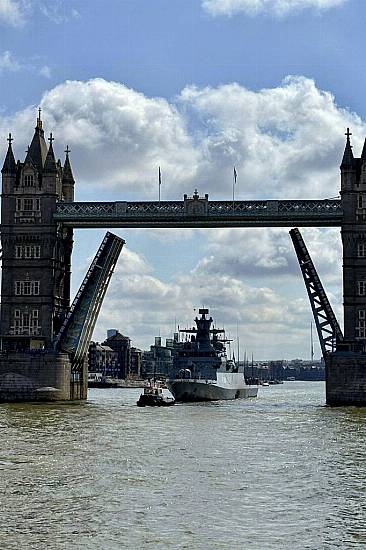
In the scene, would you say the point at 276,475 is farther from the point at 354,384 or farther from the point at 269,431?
the point at 354,384

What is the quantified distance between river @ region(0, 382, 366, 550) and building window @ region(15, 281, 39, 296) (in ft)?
92.9

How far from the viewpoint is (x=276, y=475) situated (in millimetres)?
34094

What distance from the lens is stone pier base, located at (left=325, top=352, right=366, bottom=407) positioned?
76125mm

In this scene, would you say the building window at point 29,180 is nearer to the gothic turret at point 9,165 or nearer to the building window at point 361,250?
the gothic turret at point 9,165

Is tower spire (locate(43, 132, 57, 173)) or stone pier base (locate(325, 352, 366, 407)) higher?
tower spire (locate(43, 132, 57, 173))

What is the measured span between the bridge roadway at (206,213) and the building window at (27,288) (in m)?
5.84

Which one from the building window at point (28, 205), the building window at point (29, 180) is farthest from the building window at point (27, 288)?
the building window at point (29, 180)

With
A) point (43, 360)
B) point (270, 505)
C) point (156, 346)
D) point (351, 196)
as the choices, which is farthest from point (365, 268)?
point (156, 346)

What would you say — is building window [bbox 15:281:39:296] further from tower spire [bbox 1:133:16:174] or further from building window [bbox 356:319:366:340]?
building window [bbox 356:319:366:340]

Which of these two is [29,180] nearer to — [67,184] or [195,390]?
[67,184]

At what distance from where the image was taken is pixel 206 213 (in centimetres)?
8056

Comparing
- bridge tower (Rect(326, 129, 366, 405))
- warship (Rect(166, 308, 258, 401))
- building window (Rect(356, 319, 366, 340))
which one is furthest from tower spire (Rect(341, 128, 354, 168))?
warship (Rect(166, 308, 258, 401))

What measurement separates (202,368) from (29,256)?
20021 millimetres

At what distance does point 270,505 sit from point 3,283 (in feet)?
191
